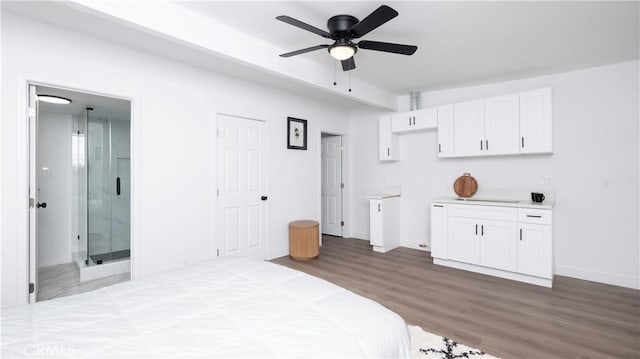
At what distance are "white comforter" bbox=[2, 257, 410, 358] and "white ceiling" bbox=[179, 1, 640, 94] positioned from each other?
2.13 meters

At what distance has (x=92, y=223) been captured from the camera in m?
3.97

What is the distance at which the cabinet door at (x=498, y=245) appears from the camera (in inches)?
135

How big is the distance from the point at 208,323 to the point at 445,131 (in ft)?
13.4

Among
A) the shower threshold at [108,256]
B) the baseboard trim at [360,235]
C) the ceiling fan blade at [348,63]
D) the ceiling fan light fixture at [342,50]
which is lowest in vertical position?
the baseboard trim at [360,235]

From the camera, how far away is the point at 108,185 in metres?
4.11

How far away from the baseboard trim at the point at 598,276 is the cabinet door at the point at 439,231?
4.52 feet

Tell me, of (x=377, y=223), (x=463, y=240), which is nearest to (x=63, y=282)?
(x=377, y=223)

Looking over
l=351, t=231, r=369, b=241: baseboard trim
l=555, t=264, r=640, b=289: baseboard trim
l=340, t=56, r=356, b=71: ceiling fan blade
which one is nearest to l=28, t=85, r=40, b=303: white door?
l=340, t=56, r=356, b=71: ceiling fan blade

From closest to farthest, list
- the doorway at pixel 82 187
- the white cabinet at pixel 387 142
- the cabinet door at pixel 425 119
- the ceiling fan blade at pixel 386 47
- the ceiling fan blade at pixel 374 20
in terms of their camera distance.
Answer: the ceiling fan blade at pixel 374 20 < the ceiling fan blade at pixel 386 47 < the doorway at pixel 82 187 < the cabinet door at pixel 425 119 < the white cabinet at pixel 387 142

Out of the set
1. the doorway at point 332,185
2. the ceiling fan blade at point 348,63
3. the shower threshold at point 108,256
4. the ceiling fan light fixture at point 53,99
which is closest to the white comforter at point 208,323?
the ceiling fan blade at point 348,63

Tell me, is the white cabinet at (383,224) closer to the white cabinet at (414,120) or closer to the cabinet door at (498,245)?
the white cabinet at (414,120)

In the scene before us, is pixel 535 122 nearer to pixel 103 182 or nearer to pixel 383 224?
pixel 383 224

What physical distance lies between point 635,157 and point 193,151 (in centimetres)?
498

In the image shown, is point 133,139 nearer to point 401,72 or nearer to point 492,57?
point 401,72
